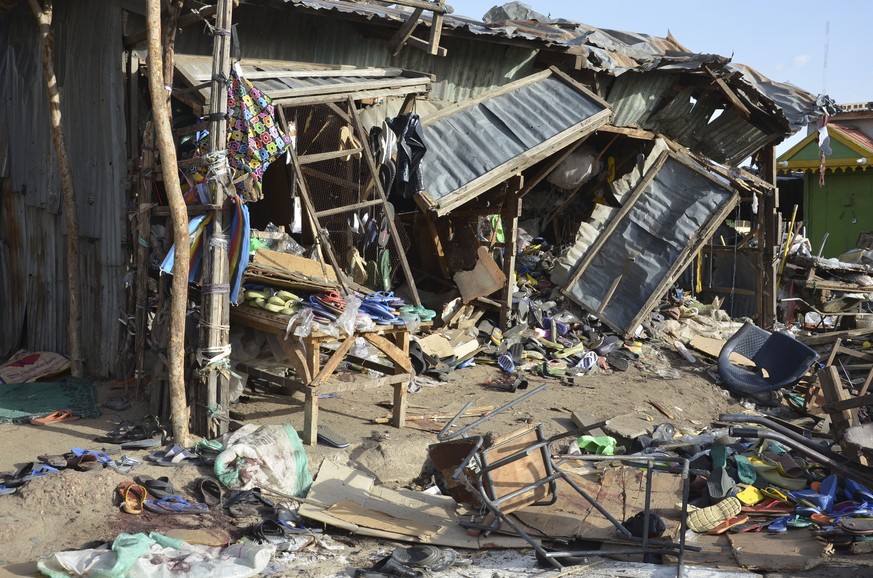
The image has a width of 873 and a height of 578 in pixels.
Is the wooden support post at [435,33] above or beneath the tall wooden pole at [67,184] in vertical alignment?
above

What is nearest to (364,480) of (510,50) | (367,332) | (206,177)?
(367,332)

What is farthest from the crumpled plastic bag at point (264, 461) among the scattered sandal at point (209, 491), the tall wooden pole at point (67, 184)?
the tall wooden pole at point (67, 184)

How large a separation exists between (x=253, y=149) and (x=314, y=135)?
9.99 feet

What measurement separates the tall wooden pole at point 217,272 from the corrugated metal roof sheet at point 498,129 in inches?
133

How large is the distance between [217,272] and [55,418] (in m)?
2.30

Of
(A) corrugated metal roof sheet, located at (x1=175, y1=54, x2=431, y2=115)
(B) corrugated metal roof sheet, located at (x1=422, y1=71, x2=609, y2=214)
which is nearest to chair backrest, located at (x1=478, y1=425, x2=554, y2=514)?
(A) corrugated metal roof sheet, located at (x1=175, y1=54, x2=431, y2=115)

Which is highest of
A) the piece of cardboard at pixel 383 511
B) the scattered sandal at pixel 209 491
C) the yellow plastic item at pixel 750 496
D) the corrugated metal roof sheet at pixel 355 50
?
the corrugated metal roof sheet at pixel 355 50

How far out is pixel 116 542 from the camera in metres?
5.30

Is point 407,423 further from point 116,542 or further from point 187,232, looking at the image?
point 116,542

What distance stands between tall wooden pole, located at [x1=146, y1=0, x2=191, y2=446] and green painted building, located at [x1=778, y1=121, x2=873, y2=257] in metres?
21.3

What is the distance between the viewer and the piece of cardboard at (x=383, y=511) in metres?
6.07

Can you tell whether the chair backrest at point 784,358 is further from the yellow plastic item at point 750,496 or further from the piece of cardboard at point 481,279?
the yellow plastic item at point 750,496

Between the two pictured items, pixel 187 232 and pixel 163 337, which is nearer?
pixel 187 232

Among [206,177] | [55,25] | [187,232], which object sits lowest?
[187,232]
